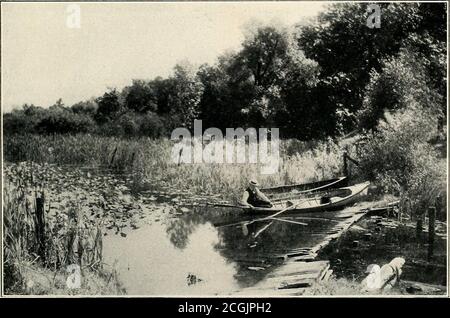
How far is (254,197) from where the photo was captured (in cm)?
631

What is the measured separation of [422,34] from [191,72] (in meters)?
2.81

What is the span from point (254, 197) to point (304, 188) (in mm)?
644

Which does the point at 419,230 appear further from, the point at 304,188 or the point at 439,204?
the point at 304,188

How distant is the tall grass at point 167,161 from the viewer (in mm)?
6301

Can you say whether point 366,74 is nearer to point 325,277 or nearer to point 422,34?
point 422,34

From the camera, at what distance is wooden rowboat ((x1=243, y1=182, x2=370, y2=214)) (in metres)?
6.31

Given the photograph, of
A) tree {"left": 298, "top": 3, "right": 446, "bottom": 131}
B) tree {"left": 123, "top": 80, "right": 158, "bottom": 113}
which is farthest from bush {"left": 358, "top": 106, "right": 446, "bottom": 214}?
tree {"left": 123, "top": 80, "right": 158, "bottom": 113}

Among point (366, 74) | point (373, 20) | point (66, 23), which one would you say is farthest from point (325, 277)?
point (66, 23)

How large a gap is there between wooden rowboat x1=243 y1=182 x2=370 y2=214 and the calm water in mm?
210

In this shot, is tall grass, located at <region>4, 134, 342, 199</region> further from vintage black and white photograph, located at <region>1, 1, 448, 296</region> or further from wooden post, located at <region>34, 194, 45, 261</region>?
wooden post, located at <region>34, 194, 45, 261</region>

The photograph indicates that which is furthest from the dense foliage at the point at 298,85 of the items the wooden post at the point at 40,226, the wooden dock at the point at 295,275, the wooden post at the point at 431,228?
the wooden dock at the point at 295,275

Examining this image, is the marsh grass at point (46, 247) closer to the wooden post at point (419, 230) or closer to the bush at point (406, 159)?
the bush at point (406, 159)

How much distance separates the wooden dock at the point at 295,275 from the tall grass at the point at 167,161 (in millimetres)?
908

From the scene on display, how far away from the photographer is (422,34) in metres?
6.23
